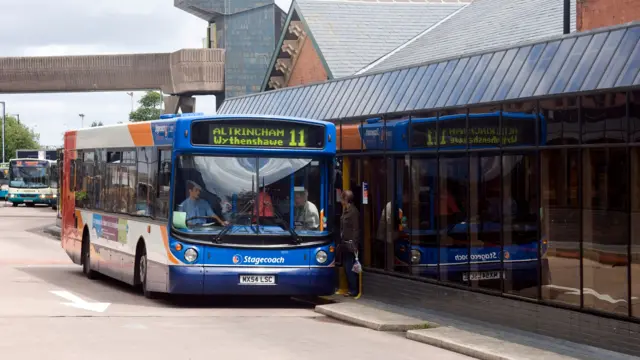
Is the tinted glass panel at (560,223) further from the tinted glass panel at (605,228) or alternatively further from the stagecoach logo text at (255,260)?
the stagecoach logo text at (255,260)

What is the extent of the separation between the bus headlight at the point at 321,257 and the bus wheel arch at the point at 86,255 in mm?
6609

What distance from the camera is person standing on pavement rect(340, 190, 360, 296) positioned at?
19.2 m

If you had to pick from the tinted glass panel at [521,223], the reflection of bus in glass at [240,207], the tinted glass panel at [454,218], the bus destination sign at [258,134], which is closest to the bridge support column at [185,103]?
the reflection of bus in glass at [240,207]

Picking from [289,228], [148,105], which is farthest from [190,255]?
[148,105]

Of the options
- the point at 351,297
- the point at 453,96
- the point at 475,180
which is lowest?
the point at 351,297

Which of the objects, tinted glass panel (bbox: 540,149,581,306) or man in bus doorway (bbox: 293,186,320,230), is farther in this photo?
man in bus doorway (bbox: 293,186,320,230)

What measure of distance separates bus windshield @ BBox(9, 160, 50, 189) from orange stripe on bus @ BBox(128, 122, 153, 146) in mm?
56835

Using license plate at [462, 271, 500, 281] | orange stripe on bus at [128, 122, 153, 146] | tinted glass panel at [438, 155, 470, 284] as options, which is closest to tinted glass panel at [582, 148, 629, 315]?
license plate at [462, 271, 500, 281]

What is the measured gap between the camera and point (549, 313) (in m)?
14.3

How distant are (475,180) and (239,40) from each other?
46.6 m

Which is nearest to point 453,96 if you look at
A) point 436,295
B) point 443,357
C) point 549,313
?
point 436,295

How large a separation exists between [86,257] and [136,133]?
14.5ft

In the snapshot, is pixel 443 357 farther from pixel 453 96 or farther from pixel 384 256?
pixel 384 256

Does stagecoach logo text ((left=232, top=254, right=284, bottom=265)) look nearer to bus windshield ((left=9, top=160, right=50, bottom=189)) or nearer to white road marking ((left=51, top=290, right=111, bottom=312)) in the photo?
white road marking ((left=51, top=290, right=111, bottom=312))
